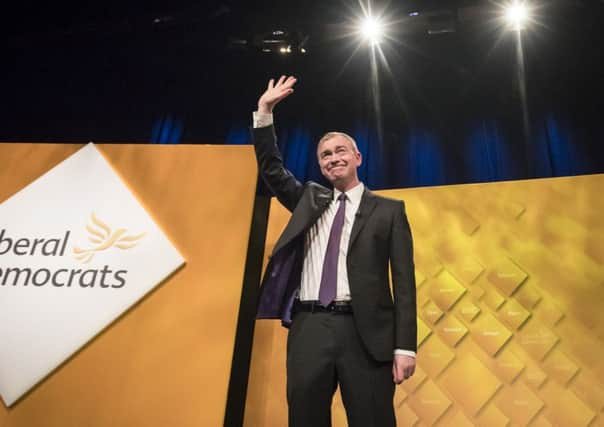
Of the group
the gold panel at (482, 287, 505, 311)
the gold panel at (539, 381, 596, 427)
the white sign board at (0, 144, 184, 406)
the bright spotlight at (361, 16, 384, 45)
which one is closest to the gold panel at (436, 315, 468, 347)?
the gold panel at (482, 287, 505, 311)

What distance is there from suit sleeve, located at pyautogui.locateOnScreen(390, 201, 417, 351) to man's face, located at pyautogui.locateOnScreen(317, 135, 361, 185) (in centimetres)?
18

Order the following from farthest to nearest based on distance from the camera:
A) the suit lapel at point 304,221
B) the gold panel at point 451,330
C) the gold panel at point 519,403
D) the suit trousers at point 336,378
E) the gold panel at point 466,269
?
1. the gold panel at point 466,269
2. the gold panel at point 451,330
3. the gold panel at point 519,403
4. the suit lapel at point 304,221
5. the suit trousers at point 336,378

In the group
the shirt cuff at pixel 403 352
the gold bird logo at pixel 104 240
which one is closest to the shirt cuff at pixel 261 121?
the shirt cuff at pixel 403 352

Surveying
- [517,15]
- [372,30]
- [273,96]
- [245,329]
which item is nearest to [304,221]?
[273,96]

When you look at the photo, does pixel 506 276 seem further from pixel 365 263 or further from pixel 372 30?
pixel 372 30

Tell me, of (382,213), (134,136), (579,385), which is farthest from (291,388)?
(134,136)

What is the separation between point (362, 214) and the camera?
1379 millimetres

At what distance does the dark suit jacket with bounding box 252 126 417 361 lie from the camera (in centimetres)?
121

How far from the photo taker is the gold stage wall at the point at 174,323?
6.00 ft

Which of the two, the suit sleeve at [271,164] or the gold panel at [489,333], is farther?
the gold panel at [489,333]

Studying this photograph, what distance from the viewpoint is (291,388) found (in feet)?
3.92

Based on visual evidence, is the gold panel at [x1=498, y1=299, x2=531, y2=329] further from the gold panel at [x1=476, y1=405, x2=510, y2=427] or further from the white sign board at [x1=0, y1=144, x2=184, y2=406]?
the white sign board at [x1=0, y1=144, x2=184, y2=406]

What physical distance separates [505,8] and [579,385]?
2679mm

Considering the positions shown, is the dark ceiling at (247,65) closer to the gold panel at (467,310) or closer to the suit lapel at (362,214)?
the gold panel at (467,310)
